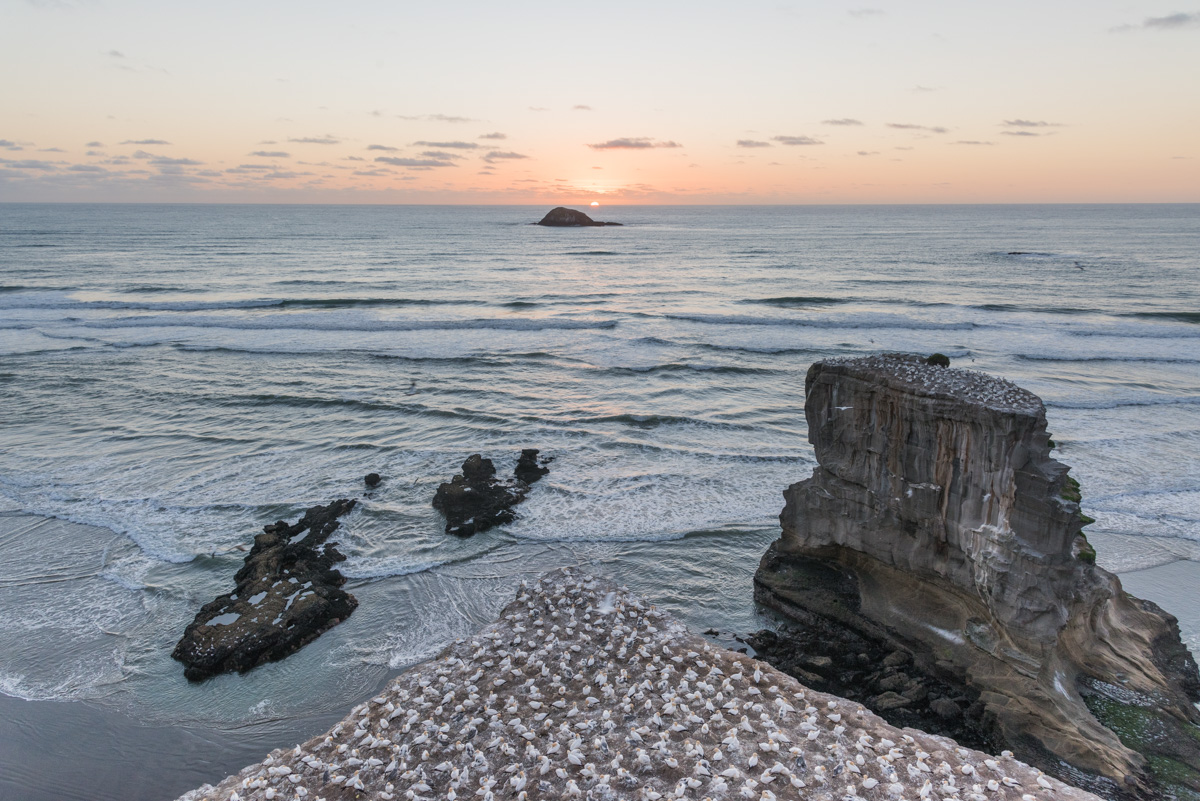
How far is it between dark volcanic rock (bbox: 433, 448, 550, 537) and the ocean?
0.43 metres

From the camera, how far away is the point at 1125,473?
18.3m

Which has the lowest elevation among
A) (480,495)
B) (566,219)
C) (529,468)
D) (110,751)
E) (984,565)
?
(110,751)

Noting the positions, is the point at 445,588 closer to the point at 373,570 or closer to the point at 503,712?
the point at 373,570

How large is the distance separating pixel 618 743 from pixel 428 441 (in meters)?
15.0

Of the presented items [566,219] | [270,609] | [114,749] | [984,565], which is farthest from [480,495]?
[566,219]

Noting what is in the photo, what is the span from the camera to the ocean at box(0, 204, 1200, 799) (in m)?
12.1

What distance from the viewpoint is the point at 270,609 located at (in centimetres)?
1241

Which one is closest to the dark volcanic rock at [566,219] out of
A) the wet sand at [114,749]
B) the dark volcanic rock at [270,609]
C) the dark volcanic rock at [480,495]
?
the dark volcanic rock at [480,495]

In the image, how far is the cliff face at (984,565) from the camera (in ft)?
29.4

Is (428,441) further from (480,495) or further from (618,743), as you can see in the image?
(618,743)

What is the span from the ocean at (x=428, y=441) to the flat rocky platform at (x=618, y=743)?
2272 millimetres

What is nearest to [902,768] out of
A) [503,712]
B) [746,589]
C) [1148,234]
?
[503,712]

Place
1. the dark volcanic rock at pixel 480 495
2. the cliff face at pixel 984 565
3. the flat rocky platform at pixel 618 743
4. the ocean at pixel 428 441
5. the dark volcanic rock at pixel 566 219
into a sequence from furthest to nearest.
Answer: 1. the dark volcanic rock at pixel 566 219
2. the dark volcanic rock at pixel 480 495
3. the ocean at pixel 428 441
4. the cliff face at pixel 984 565
5. the flat rocky platform at pixel 618 743

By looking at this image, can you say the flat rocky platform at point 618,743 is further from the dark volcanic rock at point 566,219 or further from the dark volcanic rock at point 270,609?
the dark volcanic rock at point 566,219
